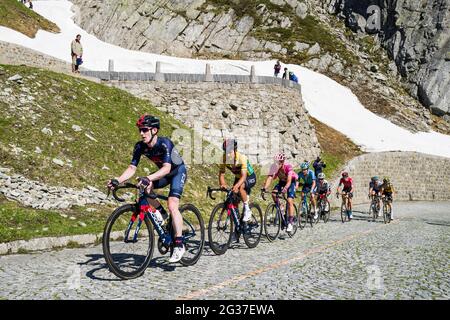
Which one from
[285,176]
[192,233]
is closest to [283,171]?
[285,176]

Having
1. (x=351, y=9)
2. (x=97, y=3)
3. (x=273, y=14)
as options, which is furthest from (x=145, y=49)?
(x=351, y=9)

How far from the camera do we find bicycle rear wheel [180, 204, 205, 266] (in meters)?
7.88

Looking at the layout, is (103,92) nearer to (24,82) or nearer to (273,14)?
(24,82)

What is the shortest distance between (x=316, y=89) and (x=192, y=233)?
43074 millimetres

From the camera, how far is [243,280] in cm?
681

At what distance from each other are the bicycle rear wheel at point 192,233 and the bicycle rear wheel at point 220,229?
0.69 m

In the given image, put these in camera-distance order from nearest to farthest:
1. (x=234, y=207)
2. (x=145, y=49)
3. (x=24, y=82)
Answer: (x=234, y=207), (x=24, y=82), (x=145, y=49)

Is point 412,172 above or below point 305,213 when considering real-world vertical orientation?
above

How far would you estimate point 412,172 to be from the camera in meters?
37.2

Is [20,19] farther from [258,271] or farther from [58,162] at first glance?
[258,271]

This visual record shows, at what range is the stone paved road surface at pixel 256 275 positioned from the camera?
19.5ft

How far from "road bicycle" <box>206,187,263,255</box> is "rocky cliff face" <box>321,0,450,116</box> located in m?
54.0
